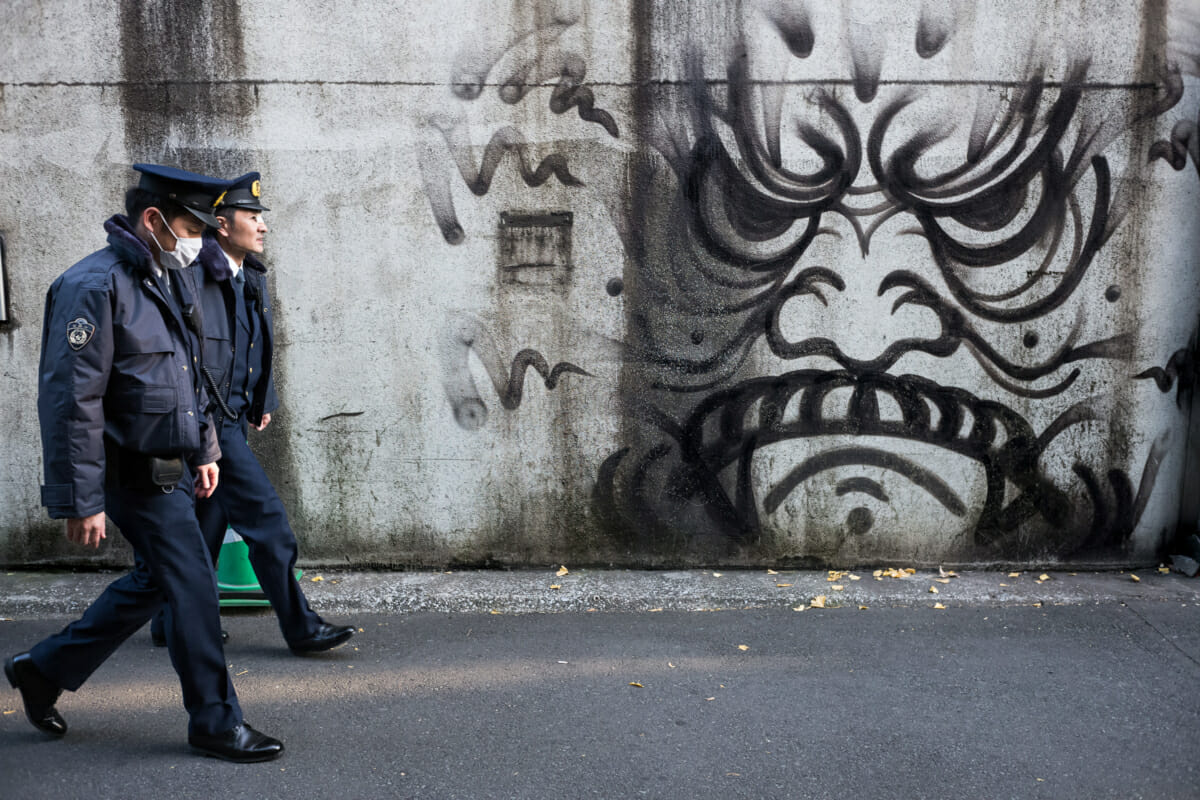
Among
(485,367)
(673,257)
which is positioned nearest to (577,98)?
(673,257)

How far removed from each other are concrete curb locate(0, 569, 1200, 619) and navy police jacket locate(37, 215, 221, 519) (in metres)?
1.68

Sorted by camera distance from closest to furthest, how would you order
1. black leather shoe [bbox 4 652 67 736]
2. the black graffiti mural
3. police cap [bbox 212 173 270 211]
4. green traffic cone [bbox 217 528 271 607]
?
1. black leather shoe [bbox 4 652 67 736]
2. police cap [bbox 212 173 270 211]
3. green traffic cone [bbox 217 528 271 607]
4. the black graffiti mural

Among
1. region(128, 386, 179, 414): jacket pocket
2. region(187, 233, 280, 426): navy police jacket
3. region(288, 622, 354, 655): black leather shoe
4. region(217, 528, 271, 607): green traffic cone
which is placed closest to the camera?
region(128, 386, 179, 414): jacket pocket

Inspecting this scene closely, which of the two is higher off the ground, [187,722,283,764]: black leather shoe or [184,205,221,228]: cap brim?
[184,205,221,228]: cap brim

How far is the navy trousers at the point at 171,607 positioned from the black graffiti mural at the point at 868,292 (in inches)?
80.0

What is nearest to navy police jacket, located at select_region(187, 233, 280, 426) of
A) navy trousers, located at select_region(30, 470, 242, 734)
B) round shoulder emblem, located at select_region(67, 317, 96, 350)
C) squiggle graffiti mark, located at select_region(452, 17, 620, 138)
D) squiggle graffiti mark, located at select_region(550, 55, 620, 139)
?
navy trousers, located at select_region(30, 470, 242, 734)

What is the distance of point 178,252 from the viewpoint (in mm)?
3016

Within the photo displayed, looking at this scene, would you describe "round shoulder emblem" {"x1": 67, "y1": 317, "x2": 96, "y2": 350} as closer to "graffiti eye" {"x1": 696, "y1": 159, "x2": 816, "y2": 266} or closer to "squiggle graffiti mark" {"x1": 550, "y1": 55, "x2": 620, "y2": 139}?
"squiggle graffiti mark" {"x1": 550, "y1": 55, "x2": 620, "y2": 139}

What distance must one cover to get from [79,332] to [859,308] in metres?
3.26

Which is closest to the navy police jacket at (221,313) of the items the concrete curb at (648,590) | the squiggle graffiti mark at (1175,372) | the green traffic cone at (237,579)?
the green traffic cone at (237,579)

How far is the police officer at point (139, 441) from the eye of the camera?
278 cm

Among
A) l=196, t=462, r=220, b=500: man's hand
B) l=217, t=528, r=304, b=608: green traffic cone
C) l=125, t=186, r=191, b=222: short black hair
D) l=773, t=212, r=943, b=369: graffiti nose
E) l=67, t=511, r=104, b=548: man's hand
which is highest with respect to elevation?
l=125, t=186, r=191, b=222: short black hair

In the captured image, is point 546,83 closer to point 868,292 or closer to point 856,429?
point 868,292

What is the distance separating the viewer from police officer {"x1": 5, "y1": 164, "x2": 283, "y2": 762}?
109 inches
